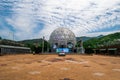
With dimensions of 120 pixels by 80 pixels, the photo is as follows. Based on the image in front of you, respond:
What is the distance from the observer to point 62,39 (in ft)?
335

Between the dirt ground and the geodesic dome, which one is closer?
the dirt ground

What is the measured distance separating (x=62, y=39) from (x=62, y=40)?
2.08 ft

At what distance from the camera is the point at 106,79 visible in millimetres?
14094

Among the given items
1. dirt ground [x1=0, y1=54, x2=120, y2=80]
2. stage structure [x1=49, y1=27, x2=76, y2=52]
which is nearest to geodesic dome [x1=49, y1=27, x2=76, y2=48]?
stage structure [x1=49, y1=27, x2=76, y2=52]

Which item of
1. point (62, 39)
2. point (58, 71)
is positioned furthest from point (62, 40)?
point (58, 71)

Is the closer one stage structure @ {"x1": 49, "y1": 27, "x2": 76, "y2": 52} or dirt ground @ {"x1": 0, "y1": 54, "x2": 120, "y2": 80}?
dirt ground @ {"x1": 0, "y1": 54, "x2": 120, "y2": 80}

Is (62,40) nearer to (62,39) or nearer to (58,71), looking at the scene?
(62,39)

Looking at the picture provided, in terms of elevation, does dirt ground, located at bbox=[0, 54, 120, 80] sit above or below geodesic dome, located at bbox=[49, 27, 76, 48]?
below

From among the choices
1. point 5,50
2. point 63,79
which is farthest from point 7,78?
point 5,50

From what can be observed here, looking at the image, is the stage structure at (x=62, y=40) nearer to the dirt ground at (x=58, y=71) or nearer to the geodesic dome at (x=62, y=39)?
the geodesic dome at (x=62, y=39)

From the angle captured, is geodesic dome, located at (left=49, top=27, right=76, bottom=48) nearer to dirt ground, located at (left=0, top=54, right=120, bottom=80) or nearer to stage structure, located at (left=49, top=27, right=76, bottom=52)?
stage structure, located at (left=49, top=27, right=76, bottom=52)

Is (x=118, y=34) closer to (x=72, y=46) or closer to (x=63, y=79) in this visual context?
(x=72, y=46)

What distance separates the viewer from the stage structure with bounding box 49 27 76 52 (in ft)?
336

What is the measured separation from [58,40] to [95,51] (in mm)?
27970
